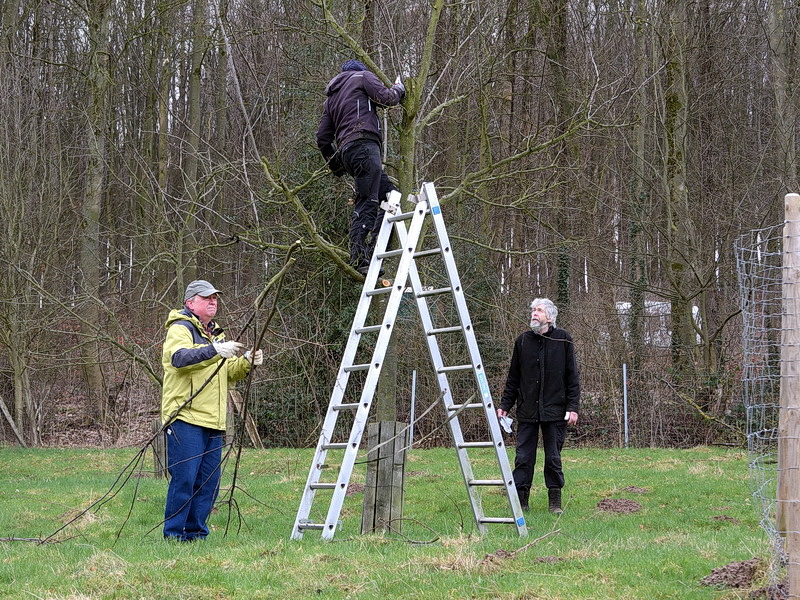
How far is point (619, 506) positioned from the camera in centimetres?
927

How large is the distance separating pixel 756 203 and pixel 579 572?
16.6m

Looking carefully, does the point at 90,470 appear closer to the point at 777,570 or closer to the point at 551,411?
the point at 551,411

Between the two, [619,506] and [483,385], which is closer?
[483,385]

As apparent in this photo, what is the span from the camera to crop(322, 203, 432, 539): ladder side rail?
244 inches

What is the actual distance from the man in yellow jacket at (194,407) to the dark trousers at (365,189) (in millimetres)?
1187

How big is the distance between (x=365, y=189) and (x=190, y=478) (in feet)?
8.39

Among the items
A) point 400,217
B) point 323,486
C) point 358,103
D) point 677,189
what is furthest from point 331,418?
point 677,189

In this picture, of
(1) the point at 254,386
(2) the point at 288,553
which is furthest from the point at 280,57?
(2) the point at 288,553

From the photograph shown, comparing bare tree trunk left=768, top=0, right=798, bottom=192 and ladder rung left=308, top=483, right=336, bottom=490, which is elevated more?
bare tree trunk left=768, top=0, right=798, bottom=192

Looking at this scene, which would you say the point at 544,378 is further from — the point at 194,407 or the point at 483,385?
the point at 194,407

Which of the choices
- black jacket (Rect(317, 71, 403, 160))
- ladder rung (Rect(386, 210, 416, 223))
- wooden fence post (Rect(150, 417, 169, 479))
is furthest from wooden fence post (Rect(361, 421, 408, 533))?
wooden fence post (Rect(150, 417, 169, 479))

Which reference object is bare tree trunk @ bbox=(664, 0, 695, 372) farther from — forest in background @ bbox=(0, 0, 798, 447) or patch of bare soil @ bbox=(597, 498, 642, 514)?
patch of bare soil @ bbox=(597, 498, 642, 514)

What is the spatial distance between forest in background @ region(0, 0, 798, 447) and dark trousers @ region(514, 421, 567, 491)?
6.29 m

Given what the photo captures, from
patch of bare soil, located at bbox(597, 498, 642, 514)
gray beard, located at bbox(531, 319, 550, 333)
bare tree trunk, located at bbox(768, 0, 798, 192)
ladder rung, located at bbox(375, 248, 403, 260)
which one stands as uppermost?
bare tree trunk, located at bbox(768, 0, 798, 192)
